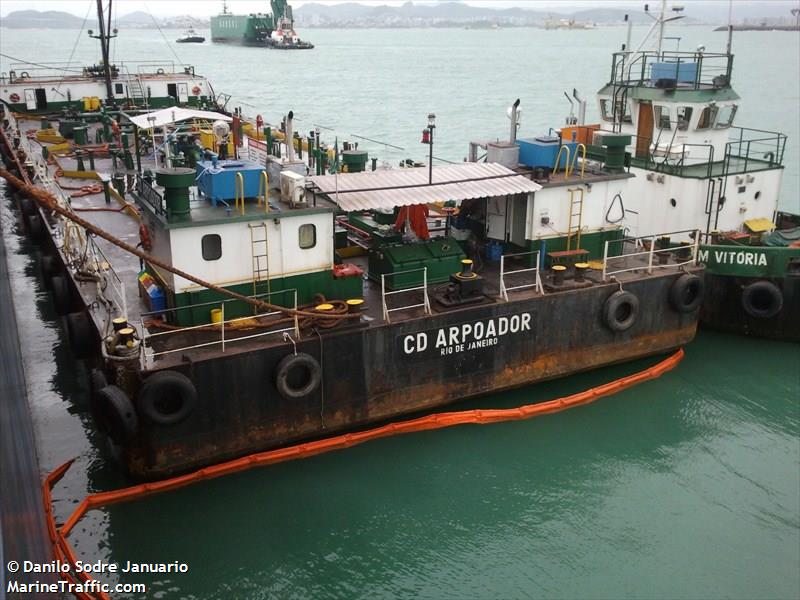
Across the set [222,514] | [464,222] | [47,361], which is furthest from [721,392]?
[47,361]

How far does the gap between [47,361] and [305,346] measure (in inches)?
348

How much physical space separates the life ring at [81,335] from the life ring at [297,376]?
3.66m

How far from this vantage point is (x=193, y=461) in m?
13.2

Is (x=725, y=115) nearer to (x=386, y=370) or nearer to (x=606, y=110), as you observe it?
(x=606, y=110)

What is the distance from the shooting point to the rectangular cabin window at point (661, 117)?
21.8 m

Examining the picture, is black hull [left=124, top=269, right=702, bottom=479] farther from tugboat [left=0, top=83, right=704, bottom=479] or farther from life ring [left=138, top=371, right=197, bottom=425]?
life ring [left=138, top=371, right=197, bottom=425]

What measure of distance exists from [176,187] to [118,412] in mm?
3840

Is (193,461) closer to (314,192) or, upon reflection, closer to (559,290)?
(314,192)

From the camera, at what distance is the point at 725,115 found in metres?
21.5

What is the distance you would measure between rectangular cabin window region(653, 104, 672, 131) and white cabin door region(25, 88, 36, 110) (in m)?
30.5

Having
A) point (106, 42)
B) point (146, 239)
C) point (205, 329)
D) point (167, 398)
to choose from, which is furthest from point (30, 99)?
point (167, 398)

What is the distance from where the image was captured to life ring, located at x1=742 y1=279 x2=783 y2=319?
19.0 meters

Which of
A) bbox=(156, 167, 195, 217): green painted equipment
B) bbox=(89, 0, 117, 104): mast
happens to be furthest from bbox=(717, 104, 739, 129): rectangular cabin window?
bbox=(89, 0, 117, 104): mast

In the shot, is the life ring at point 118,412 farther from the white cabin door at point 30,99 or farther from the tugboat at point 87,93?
the white cabin door at point 30,99
